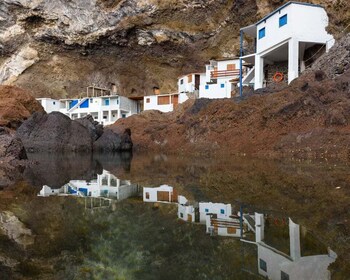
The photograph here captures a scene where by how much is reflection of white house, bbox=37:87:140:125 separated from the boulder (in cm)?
1903

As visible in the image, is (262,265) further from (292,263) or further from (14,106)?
(14,106)

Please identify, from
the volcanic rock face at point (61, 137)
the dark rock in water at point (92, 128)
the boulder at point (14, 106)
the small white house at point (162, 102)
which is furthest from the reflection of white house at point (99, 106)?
the volcanic rock face at point (61, 137)

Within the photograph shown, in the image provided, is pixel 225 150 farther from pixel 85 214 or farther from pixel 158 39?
pixel 158 39

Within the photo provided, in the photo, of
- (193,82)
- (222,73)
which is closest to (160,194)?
(222,73)

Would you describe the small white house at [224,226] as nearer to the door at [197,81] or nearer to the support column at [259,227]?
the support column at [259,227]

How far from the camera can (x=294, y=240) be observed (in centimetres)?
538

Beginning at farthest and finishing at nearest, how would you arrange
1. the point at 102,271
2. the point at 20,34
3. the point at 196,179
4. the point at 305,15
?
1. the point at 20,34
2. the point at 305,15
3. the point at 196,179
4. the point at 102,271

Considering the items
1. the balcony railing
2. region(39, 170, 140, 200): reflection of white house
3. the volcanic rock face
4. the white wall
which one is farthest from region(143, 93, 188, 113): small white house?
region(39, 170, 140, 200): reflection of white house

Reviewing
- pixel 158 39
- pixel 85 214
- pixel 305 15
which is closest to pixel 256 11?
pixel 158 39

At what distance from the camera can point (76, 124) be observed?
107 ft

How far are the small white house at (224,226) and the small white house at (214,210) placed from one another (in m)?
0.10

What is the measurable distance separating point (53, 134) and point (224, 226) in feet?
87.9

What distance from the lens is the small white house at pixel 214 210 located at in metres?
6.97

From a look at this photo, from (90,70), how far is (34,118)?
33350 millimetres
